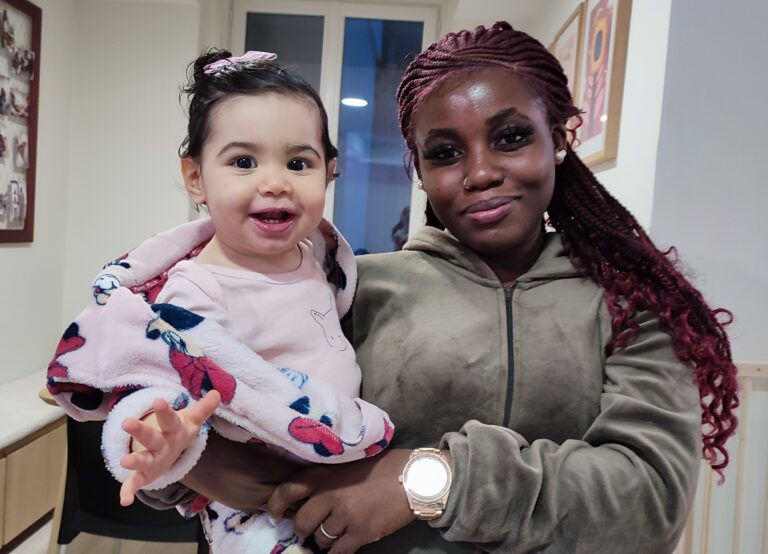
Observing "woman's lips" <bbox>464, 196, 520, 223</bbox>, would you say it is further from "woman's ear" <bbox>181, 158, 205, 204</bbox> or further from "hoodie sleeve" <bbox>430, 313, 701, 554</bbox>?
"woman's ear" <bbox>181, 158, 205, 204</bbox>

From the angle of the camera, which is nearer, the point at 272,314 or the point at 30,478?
the point at 272,314

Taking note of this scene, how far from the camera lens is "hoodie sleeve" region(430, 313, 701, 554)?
74cm

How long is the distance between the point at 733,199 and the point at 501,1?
1.90 m

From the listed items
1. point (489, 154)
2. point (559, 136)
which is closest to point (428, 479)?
point (489, 154)

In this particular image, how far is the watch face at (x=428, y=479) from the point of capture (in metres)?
0.76

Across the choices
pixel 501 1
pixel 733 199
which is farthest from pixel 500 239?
pixel 501 1

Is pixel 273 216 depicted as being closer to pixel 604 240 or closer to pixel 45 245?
pixel 604 240

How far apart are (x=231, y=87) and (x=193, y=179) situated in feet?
0.52

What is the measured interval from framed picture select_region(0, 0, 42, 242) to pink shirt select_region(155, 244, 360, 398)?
2.39 m

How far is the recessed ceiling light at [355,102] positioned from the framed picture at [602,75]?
195 cm

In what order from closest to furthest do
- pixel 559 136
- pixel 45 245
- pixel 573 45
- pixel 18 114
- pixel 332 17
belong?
pixel 559 136 → pixel 573 45 → pixel 18 114 → pixel 45 245 → pixel 332 17

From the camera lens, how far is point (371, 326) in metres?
0.96

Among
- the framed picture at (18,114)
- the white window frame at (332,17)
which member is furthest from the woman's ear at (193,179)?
the white window frame at (332,17)

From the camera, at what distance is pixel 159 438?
59 centimetres
